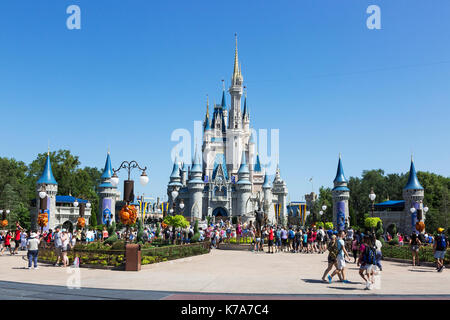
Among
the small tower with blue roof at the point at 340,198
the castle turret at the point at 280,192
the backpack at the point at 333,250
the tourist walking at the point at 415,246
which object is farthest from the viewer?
the castle turret at the point at 280,192

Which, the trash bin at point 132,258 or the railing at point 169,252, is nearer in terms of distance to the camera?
the trash bin at point 132,258

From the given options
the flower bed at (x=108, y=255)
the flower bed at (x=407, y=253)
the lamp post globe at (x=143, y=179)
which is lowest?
the flower bed at (x=407, y=253)

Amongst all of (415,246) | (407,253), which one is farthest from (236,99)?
Result: (415,246)

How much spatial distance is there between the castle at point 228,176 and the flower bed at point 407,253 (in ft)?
187

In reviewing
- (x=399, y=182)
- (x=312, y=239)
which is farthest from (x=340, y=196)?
(x=312, y=239)

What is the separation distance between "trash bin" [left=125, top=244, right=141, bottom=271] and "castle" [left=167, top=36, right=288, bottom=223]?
64.2 metres

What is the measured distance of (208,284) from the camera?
1180cm

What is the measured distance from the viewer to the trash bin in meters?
14.5

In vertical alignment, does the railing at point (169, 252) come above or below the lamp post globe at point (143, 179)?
below

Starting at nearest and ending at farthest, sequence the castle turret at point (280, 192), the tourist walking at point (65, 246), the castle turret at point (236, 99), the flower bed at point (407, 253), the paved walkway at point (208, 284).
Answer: the paved walkway at point (208, 284), the tourist walking at point (65, 246), the flower bed at point (407, 253), the castle turret at point (280, 192), the castle turret at point (236, 99)

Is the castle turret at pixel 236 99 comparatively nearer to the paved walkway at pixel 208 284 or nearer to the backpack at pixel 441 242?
the paved walkway at pixel 208 284

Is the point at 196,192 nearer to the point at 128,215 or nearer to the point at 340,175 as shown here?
the point at 340,175

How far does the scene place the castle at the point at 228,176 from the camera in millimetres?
85562

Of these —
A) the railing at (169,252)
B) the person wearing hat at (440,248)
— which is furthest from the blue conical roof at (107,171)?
the person wearing hat at (440,248)
